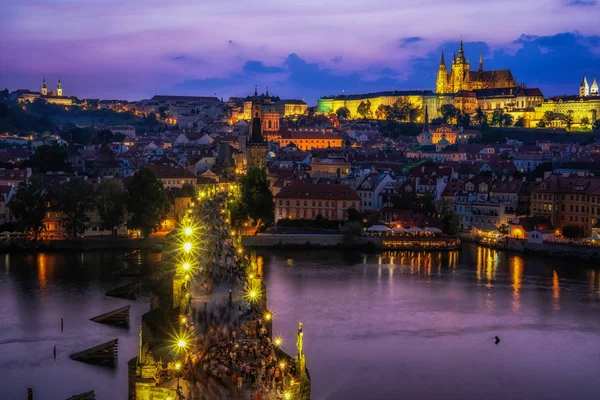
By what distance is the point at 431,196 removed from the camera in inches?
1195

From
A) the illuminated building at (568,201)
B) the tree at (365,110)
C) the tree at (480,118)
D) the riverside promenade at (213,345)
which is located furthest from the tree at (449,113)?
the riverside promenade at (213,345)

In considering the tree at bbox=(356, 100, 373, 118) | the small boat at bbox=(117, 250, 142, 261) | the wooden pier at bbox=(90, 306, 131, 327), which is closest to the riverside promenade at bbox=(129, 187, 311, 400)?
the wooden pier at bbox=(90, 306, 131, 327)

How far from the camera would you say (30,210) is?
2503 cm

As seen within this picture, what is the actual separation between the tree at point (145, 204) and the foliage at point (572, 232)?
11.7m

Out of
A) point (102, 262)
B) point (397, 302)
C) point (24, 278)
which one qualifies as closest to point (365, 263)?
point (397, 302)

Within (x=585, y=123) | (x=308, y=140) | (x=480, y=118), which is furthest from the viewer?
(x=480, y=118)

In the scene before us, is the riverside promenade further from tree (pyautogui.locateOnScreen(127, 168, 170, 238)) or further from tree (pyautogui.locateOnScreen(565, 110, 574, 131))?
tree (pyautogui.locateOnScreen(565, 110, 574, 131))

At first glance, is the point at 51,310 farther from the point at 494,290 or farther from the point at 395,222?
the point at 395,222

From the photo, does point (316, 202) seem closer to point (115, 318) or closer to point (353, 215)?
point (353, 215)

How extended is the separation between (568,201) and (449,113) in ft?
148

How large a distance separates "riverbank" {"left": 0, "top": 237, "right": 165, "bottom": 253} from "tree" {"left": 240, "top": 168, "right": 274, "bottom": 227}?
3.28 m

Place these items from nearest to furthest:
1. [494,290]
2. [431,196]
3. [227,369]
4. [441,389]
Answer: [227,369]
[441,389]
[494,290]
[431,196]

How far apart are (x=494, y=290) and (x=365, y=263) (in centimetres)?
456

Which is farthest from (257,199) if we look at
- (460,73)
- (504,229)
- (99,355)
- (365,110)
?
(460,73)
